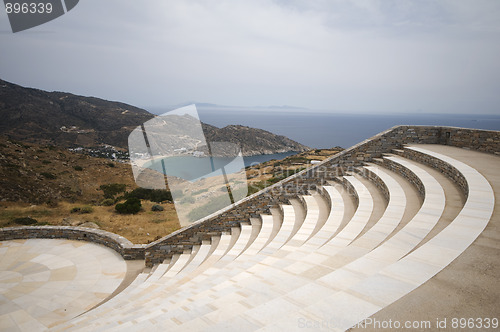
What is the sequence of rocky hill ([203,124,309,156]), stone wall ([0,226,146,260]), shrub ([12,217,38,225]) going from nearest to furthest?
1. stone wall ([0,226,146,260])
2. shrub ([12,217,38,225])
3. rocky hill ([203,124,309,156])

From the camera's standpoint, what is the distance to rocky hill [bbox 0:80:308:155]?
57.0 metres

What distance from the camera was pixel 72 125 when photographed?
215 ft

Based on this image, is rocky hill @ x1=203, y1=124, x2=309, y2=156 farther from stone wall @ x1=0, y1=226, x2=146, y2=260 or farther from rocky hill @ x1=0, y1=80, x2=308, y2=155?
stone wall @ x1=0, y1=226, x2=146, y2=260

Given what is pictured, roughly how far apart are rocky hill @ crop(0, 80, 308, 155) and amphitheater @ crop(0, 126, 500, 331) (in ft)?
152

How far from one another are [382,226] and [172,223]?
12.3 meters

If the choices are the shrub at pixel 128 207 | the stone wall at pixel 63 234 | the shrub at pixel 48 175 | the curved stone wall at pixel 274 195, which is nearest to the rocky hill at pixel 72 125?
the shrub at pixel 48 175

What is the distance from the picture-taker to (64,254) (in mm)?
9773

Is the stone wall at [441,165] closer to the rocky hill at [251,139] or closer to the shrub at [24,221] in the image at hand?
the shrub at [24,221]

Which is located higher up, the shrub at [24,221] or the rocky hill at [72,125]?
the rocky hill at [72,125]

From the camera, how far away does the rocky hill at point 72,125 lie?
56969 mm

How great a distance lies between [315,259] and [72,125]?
78096 mm

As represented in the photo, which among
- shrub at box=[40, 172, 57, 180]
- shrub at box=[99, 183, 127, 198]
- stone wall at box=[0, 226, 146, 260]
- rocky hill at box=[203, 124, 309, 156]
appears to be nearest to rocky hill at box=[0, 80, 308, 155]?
rocky hill at box=[203, 124, 309, 156]

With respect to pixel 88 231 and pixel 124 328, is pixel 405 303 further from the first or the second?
pixel 88 231

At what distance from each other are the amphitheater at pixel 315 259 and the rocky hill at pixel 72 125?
46.3 m
